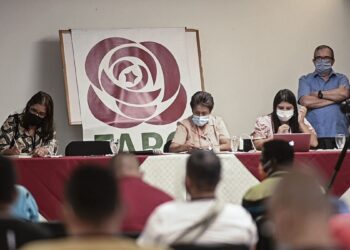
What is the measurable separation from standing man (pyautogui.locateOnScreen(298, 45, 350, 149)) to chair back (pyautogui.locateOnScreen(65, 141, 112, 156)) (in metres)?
2.35

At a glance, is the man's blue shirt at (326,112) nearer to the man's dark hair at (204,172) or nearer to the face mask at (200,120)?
the face mask at (200,120)

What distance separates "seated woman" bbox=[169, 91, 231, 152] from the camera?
6.23 m

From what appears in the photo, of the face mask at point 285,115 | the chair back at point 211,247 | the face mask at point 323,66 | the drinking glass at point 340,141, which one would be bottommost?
the chair back at point 211,247

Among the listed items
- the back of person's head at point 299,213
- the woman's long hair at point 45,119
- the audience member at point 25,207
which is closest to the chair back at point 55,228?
the audience member at point 25,207

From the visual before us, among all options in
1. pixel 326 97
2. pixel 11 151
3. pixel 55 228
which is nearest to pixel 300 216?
pixel 55 228

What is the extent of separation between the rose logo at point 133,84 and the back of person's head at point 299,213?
5.44 m

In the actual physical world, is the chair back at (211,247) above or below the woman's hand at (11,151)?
below

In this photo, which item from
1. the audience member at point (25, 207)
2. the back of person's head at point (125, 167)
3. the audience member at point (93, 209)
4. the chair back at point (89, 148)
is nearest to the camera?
the audience member at point (93, 209)

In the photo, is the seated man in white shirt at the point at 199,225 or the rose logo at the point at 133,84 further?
the rose logo at the point at 133,84

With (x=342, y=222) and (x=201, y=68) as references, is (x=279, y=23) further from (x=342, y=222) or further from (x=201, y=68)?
(x=342, y=222)

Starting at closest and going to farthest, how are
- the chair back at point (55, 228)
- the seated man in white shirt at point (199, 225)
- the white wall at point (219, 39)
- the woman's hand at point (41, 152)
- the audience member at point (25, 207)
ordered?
the seated man in white shirt at point (199, 225)
the chair back at point (55, 228)
the audience member at point (25, 207)
the woman's hand at point (41, 152)
the white wall at point (219, 39)

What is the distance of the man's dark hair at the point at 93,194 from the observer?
2195 mm

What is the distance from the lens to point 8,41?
7.74 m

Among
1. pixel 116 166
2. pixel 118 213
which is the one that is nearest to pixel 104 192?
pixel 118 213
